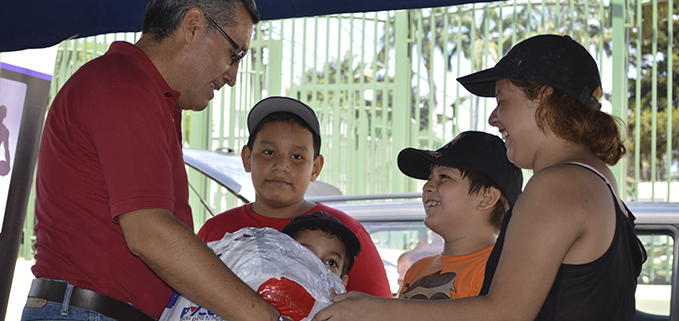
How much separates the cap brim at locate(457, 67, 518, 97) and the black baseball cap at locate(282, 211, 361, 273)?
2.14 ft

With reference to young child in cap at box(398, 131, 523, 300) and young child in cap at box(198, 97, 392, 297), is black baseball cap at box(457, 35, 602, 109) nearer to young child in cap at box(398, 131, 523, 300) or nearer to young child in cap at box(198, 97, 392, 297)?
young child in cap at box(398, 131, 523, 300)

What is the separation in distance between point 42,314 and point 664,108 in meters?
10.1

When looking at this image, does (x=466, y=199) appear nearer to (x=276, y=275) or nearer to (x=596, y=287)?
(x=596, y=287)

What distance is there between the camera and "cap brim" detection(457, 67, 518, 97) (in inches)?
60.9

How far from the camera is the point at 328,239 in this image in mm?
2072

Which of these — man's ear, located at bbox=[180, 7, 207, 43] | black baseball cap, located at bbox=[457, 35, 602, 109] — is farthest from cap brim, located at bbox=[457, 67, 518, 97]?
man's ear, located at bbox=[180, 7, 207, 43]

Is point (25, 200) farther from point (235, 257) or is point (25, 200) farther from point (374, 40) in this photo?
point (374, 40)

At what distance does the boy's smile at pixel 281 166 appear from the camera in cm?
245

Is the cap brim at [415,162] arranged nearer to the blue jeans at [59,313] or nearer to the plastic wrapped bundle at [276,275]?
the plastic wrapped bundle at [276,275]

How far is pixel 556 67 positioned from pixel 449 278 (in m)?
0.82

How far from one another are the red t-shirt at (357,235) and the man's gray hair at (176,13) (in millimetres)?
914

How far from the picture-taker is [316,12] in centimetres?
271

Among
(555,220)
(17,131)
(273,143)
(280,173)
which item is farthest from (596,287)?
(17,131)

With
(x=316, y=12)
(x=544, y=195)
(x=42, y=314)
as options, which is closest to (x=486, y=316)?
(x=544, y=195)
